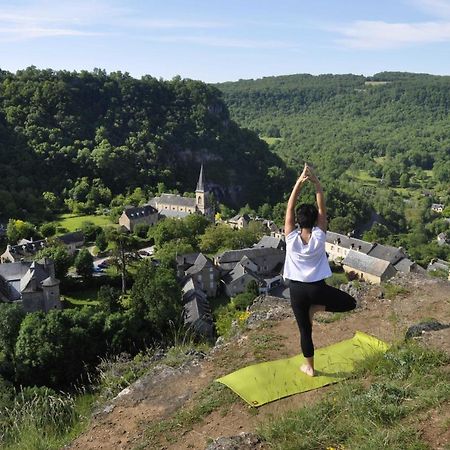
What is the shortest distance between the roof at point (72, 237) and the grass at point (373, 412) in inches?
1543

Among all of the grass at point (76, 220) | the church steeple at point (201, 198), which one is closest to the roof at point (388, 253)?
the church steeple at point (201, 198)

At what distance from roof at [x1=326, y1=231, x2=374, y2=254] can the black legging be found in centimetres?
3724

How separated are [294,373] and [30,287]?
24.6 meters

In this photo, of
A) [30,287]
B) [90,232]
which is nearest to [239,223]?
[90,232]

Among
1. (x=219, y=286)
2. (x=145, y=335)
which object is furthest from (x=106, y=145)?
(x=145, y=335)

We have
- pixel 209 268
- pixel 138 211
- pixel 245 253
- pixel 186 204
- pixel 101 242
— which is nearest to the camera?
pixel 209 268

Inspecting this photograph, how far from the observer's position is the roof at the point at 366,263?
1462 inches

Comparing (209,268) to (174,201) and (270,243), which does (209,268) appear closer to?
(270,243)

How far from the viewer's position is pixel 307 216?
228 inches

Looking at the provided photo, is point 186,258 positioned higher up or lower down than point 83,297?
higher up

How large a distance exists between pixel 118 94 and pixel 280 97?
109m

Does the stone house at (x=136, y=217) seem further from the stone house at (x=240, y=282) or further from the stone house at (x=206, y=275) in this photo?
the stone house at (x=240, y=282)

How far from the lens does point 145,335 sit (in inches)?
926

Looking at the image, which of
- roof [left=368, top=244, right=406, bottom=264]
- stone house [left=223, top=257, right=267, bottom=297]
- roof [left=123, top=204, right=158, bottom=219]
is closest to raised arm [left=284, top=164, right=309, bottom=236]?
stone house [left=223, top=257, right=267, bottom=297]
